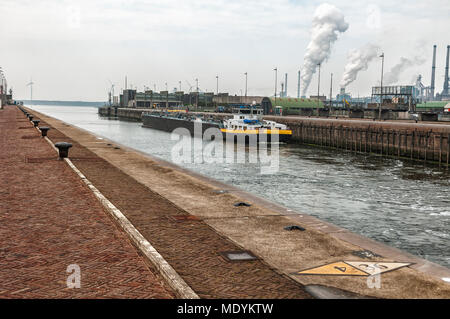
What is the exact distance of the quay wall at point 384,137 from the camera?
38875mm

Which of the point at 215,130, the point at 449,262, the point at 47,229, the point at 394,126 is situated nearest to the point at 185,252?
the point at 47,229

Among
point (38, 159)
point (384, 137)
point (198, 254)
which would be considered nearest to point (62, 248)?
point (198, 254)

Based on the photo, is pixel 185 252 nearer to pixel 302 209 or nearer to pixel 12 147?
pixel 302 209

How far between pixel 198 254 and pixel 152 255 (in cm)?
106

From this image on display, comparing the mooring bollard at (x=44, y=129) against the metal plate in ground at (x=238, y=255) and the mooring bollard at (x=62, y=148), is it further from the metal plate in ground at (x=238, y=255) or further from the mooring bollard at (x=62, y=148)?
the metal plate in ground at (x=238, y=255)

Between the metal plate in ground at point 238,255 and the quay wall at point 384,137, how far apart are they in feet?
108

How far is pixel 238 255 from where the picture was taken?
9703 mm

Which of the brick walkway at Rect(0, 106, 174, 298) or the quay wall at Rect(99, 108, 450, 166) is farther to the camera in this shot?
the quay wall at Rect(99, 108, 450, 166)

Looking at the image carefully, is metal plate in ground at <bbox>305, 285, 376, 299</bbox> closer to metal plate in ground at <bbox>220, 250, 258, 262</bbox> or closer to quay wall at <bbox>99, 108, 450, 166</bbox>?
metal plate in ground at <bbox>220, 250, 258, 262</bbox>

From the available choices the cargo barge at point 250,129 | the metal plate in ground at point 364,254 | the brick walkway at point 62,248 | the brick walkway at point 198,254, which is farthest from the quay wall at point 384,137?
the brick walkway at point 62,248

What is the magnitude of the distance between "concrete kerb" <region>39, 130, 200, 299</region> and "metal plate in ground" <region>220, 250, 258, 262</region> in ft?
4.70

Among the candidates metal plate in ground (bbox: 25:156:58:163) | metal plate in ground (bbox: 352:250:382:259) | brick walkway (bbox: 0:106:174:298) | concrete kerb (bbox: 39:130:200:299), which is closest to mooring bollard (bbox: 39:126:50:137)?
metal plate in ground (bbox: 25:156:58:163)

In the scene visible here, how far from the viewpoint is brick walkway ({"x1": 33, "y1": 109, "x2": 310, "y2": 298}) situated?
767 centimetres

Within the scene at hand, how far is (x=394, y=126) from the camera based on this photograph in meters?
45.0
